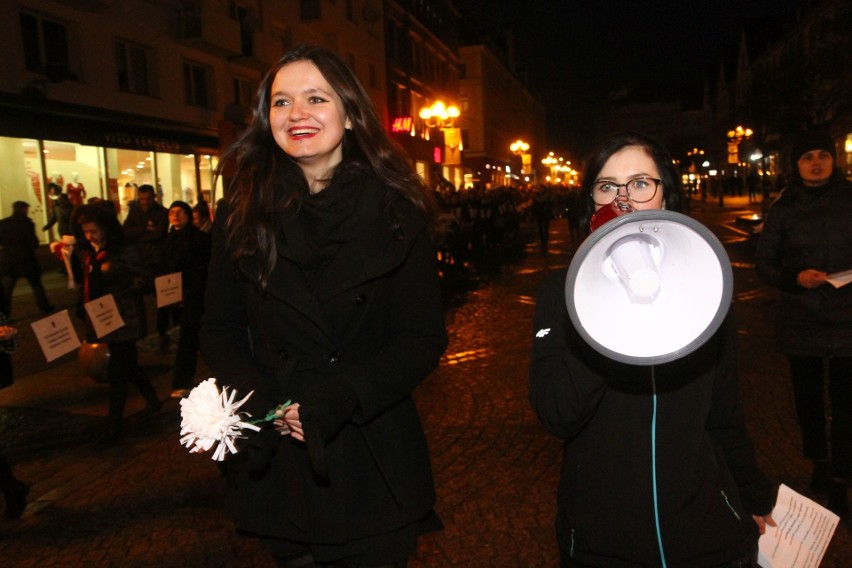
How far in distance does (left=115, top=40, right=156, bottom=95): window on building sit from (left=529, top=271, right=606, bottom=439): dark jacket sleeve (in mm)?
18892

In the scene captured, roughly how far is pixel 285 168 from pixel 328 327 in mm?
557

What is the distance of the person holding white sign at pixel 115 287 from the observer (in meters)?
5.89

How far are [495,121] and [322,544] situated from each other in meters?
66.3

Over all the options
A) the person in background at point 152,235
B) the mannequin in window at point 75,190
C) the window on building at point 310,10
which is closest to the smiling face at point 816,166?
the person in background at point 152,235

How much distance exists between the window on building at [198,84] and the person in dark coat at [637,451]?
21.4 m

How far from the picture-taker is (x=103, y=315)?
5.88m

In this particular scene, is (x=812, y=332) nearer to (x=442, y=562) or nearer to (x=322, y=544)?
(x=442, y=562)

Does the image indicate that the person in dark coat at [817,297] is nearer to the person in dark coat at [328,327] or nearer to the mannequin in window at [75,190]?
the person in dark coat at [328,327]

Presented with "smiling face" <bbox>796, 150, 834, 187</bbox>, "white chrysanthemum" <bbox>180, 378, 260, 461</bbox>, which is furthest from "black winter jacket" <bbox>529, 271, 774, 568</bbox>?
"smiling face" <bbox>796, 150, 834, 187</bbox>

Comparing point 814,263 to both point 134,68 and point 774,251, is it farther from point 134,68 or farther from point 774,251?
point 134,68

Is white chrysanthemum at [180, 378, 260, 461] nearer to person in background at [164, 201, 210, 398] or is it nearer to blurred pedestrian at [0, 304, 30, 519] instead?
blurred pedestrian at [0, 304, 30, 519]

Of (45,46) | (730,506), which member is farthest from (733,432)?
(45,46)

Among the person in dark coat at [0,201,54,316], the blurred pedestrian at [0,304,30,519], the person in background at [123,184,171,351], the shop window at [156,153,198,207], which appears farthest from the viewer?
the shop window at [156,153,198,207]

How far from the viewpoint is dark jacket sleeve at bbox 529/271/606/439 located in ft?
5.92
